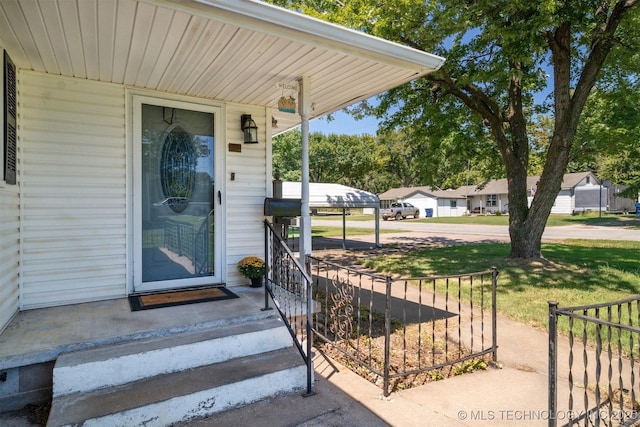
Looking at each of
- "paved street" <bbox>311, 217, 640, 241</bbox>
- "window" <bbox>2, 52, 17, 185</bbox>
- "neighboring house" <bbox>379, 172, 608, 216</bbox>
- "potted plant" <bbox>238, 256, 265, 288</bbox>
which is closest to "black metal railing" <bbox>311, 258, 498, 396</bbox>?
"potted plant" <bbox>238, 256, 265, 288</bbox>

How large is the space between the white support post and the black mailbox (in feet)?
1.12

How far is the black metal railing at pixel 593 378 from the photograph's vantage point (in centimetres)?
207

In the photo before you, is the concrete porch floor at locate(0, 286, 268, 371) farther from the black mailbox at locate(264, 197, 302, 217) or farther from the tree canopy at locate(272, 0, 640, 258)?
the tree canopy at locate(272, 0, 640, 258)

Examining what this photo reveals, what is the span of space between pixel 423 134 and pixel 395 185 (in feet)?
132

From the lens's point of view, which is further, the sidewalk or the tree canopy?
the tree canopy

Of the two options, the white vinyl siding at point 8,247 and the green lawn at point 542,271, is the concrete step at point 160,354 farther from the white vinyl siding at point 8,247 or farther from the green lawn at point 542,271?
the green lawn at point 542,271

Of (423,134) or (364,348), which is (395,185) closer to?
(423,134)

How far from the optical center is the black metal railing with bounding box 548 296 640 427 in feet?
6.81

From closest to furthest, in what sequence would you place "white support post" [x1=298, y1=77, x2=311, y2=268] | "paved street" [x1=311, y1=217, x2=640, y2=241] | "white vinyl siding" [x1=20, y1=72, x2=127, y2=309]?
"white vinyl siding" [x1=20, y1=72, x2=127, y2=309]
"white support post" [x1=298, y1=77, x2=311, y2=268]
"paved street" [x1=311, y1=217, x2=640, y2=241]

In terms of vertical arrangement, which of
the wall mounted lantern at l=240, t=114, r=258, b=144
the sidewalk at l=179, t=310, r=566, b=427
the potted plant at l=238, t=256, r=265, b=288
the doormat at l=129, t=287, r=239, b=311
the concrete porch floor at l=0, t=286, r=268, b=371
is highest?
the wall mounted lantern at l=240, t=114, r=258, b=144

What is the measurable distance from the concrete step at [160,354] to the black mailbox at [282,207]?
1432 millimetres

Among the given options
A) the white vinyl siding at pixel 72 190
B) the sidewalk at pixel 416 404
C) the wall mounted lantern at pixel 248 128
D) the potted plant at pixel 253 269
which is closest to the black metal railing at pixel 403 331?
the sidewalk at pixel 416 404

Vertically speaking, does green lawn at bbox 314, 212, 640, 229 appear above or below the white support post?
below

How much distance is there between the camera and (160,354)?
8.84 ft
